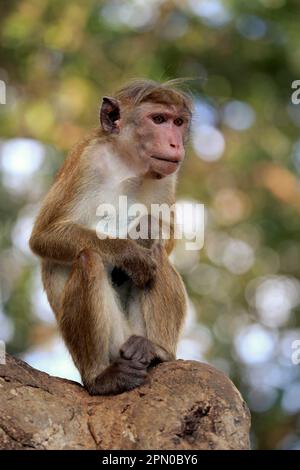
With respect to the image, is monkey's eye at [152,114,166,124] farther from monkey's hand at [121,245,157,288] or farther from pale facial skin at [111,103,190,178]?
monkey's hand at [121,245,157,288]

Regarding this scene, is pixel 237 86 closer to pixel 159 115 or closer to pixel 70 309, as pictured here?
pixel 159 115

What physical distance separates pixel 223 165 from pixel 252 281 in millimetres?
2742

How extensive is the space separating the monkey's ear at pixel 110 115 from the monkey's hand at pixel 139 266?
1.56 m

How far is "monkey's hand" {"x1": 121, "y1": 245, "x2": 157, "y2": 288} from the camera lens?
8.91 m

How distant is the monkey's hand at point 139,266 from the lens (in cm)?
891

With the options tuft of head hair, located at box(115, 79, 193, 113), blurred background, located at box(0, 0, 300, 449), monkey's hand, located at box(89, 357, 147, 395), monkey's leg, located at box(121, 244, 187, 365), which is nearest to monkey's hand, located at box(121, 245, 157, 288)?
monkey's leg, located at box(121, 244, 187, 365)

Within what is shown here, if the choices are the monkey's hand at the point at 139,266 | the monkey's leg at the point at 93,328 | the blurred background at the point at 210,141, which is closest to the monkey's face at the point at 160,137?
the monkey's hand at the point at 139,266

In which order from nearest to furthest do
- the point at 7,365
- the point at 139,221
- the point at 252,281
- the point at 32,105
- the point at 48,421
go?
the point at 48,421 → the point at 7,365 → the point at 139,221 → the point at 32,105 → the point at 252,281

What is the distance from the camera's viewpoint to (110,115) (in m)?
10.0

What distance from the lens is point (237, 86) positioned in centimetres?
2098

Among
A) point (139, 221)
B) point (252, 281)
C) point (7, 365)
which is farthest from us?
point (252, 281)

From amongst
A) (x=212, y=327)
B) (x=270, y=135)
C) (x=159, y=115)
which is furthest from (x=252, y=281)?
(x=159, y=115)

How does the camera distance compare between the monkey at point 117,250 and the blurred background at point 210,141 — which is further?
the blurred background at point 210,141

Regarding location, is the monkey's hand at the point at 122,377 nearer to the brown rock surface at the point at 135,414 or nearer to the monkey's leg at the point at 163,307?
the brown rock surface at the point at 135,414
